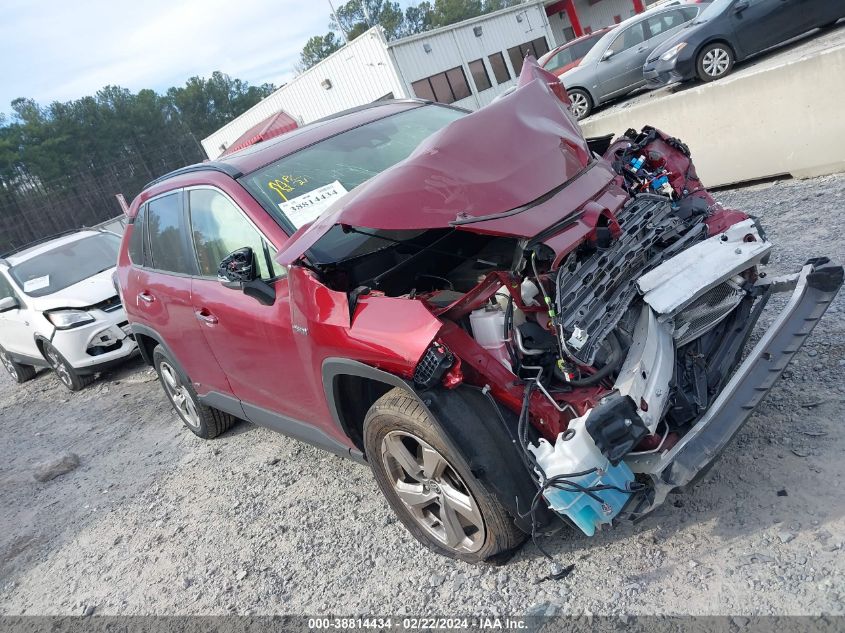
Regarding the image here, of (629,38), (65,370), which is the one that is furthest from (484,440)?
(629,38)

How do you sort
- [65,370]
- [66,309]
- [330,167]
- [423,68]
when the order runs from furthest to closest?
[423,68], [65,370], [66,309], [330,167]

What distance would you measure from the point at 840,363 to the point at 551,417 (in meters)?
1.83

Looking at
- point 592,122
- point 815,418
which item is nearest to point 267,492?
point 815,418

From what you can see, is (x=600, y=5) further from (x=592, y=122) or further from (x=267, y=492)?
(x=267, y=492)

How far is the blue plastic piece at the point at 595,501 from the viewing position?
2.41m

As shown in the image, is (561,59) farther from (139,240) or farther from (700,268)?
(700,268)

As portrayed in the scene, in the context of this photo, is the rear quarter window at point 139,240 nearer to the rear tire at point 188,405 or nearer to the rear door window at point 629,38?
the rear tire at point 188,405

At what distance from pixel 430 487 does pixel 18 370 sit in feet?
30.0

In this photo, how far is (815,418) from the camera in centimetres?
305

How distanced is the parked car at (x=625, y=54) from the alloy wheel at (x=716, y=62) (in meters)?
2.93

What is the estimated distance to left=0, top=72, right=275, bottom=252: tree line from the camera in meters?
48.8

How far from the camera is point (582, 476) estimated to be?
7.73ft

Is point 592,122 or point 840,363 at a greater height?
point 592,122

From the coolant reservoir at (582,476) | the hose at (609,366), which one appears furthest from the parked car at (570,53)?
the coolant reservoir at (582,476)
